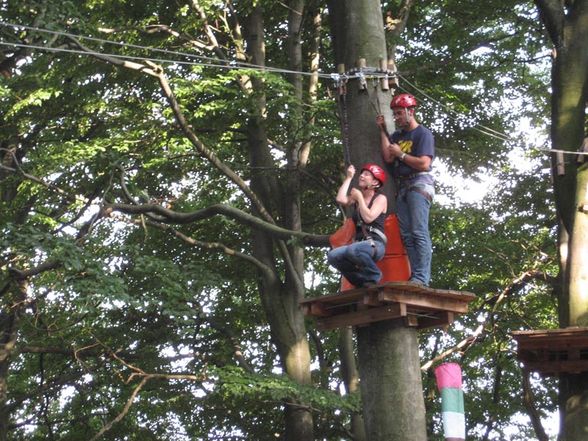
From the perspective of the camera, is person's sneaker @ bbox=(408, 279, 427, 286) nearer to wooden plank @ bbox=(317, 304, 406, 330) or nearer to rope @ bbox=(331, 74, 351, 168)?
wooden plank @ bbox=(317, 304, 406, 330)

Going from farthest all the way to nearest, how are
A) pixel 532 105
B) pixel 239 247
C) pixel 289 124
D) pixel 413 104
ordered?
pixel 532 105 → pixel 239 247 → pixel 289 124 → pixel 413 104

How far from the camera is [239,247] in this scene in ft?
48.1

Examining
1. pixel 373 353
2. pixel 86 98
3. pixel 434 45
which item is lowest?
pixel 373 353

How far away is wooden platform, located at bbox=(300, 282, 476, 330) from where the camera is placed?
4.66 metres

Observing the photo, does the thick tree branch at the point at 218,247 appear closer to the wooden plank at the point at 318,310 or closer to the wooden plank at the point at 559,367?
the wooden plank at the point at 559,367

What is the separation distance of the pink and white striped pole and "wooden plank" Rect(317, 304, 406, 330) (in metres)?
1.04

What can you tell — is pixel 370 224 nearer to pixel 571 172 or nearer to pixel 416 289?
pixel 416 289

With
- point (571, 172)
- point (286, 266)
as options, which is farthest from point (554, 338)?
point (286, 266)

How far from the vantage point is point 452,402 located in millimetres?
3646

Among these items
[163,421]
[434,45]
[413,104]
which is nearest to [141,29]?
[434,45]

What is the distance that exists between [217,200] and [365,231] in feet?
31.1

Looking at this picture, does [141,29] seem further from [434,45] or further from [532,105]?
[532,105]


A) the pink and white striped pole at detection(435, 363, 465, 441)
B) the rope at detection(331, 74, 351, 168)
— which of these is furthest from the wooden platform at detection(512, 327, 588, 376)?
the pink and white striped pole at detection(435, 363, 465, 441)

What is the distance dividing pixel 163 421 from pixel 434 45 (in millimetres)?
8119
